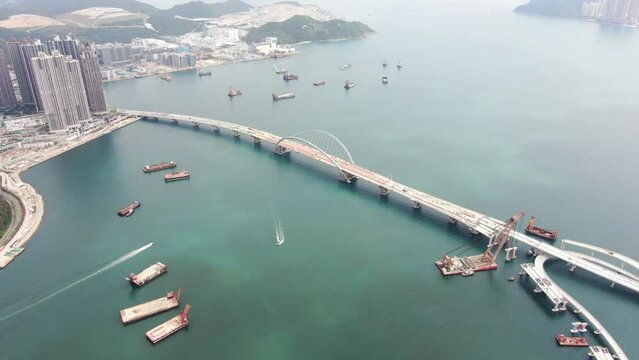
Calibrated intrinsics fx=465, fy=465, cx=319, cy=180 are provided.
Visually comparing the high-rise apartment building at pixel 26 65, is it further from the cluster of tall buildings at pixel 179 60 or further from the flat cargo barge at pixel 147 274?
the flat cargo barge at pixel 147 274

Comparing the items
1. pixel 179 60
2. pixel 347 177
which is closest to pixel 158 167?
pixel 347 177

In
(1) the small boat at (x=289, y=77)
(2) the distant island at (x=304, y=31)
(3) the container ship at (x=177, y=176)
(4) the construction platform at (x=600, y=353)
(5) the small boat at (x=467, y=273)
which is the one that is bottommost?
(4) the construction platform at (x=600, y=353)

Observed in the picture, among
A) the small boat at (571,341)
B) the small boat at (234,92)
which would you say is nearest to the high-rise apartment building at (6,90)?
the small boat at (234,92)

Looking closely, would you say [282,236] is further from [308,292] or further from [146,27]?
[146,27]

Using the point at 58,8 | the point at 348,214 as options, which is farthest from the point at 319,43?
the point at 348,214

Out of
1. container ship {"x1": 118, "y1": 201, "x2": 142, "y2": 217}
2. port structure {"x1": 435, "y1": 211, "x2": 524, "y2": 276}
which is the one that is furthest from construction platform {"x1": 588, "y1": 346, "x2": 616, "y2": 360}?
container ship {"x1": 118, "y1": 201, "x2": 142, "y2": 217}

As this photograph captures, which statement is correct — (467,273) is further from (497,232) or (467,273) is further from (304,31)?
(304,31)

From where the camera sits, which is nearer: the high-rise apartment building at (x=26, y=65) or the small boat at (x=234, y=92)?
the high-rise apartment building at (x=26, y=65)
